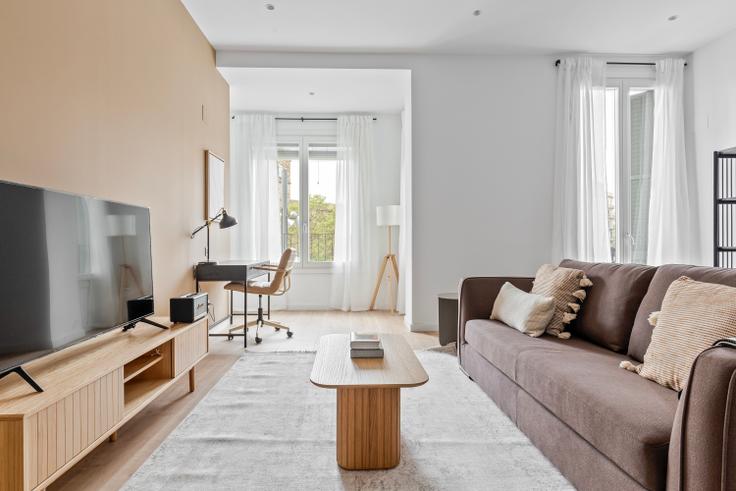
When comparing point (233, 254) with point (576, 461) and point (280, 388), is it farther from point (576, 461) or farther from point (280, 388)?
point (576, 461)

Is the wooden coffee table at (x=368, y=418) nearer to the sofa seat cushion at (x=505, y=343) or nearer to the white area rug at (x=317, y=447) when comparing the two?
the white area rug at (x=317, y=447)

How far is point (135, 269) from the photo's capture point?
239 centimetres

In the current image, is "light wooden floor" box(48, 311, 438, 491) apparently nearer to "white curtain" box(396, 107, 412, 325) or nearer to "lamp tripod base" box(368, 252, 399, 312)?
"white curtain" box(396, 107, 412, 325)

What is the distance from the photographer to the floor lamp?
5574 mm

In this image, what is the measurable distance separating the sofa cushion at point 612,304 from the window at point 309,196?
4.01 meters

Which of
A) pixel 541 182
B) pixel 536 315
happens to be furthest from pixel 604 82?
pixel 536 315

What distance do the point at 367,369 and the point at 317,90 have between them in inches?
157

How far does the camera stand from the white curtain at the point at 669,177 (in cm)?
450

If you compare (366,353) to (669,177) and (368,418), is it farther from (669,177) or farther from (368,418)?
(669,177)

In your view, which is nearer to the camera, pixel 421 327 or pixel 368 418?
pixel 368 418

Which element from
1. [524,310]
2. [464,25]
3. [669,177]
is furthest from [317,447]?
[669,177]

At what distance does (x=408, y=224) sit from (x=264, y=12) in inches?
96.7

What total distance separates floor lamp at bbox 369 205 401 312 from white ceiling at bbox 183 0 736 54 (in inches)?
76.2

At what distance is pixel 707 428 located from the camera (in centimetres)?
107
